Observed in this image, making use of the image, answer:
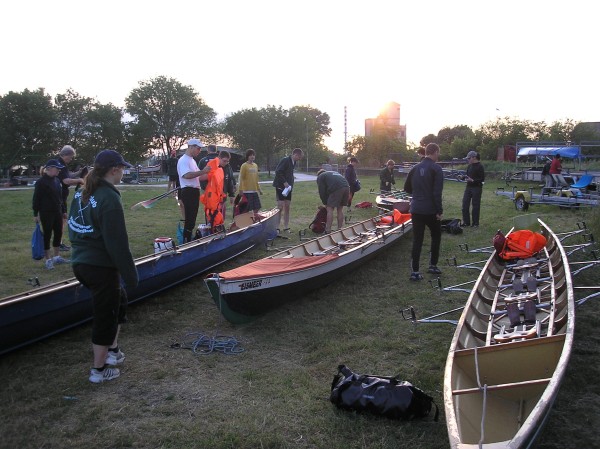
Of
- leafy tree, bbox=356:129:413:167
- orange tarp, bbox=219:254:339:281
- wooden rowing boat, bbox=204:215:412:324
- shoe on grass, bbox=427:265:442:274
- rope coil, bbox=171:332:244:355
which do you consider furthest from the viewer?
leafy tree, bbox=356:129:413:167

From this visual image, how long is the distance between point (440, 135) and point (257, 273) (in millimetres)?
58143

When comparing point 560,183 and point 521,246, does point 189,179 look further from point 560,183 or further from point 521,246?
point 560,183

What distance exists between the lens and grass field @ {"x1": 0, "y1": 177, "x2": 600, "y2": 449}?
3303mm

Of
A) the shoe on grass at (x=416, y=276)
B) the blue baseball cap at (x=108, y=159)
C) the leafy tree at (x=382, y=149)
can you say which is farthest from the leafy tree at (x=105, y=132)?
the blue baseball cap at (x=108, y=159)

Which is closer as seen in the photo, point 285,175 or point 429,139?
point 285,175

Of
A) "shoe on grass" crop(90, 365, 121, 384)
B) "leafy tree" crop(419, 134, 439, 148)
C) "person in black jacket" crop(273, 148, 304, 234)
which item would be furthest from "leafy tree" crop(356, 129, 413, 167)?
"shoe on grass" crop(90, 365, 121, 384)

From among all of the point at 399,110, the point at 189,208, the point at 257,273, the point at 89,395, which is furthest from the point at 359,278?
the point at 399,110

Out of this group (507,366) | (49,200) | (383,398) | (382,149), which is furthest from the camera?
(382,149)

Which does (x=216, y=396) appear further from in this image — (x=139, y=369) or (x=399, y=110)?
(x=399, y=110)

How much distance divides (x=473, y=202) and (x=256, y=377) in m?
8.84

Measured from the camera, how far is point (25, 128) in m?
43.1

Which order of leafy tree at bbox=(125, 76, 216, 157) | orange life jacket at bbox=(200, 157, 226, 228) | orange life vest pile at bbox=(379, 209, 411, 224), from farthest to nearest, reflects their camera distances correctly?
1. leafy tree at bbox=(125, 76, 216, 157)
2. orange life vest pile at bbox=(379, 209, 411, 224)
3. orange life jacket at bbox=(200, 157, 226, 228)

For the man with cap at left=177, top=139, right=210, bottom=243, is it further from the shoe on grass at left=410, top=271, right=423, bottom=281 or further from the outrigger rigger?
the outrigger rigger

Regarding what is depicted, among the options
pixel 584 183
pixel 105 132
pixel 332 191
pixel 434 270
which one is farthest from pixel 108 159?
pixel 105 132
